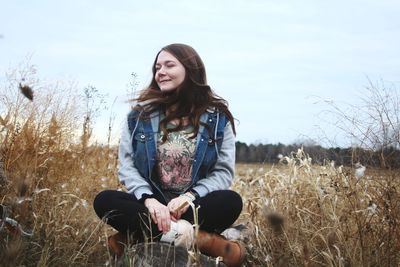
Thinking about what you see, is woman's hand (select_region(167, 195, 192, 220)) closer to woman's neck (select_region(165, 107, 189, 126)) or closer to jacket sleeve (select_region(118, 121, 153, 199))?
jacket sleeve (select_region(118, 121, 153, 199))

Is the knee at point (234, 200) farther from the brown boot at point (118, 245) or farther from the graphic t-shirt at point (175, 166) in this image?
the brown boot at point (118, 245)

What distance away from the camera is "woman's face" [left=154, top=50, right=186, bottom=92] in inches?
123

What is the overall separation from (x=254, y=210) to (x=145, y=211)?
0.88 metres

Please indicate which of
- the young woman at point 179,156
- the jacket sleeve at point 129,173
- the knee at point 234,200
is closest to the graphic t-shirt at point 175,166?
the young woman at point 179,156

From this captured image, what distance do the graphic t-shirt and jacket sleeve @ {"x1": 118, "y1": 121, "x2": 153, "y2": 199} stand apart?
105 millimetres

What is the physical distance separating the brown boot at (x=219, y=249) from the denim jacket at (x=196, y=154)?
0.24 meters

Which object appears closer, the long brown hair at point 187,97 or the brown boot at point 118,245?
the brown boot at point 118,245

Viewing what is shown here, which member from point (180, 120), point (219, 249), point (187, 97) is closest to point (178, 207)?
point (219, 249)

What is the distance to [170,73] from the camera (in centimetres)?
311

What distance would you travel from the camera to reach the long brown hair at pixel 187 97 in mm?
3104

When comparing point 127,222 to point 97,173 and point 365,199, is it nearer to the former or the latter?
point 365,199

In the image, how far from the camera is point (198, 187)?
2.94 meters

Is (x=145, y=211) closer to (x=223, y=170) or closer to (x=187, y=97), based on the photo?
(x=223, y=170)

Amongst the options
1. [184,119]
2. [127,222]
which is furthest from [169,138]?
[127,222]
